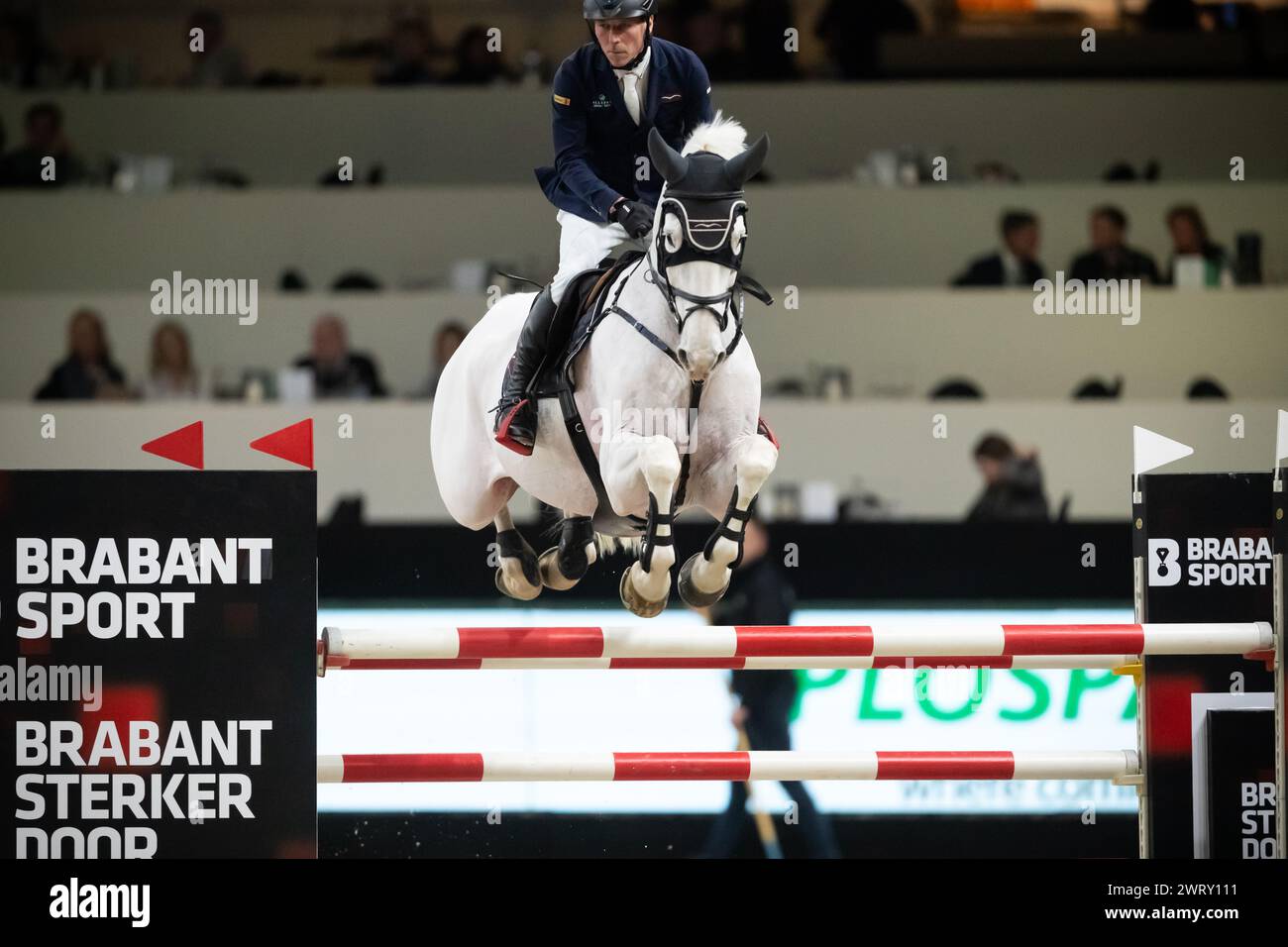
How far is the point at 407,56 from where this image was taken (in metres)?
8.94

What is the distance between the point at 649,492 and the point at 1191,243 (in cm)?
527

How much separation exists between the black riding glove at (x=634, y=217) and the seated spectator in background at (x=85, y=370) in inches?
173

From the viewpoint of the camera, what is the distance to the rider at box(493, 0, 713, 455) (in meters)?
4.28

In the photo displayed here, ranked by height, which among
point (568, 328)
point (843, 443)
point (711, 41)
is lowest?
point (843, 443)

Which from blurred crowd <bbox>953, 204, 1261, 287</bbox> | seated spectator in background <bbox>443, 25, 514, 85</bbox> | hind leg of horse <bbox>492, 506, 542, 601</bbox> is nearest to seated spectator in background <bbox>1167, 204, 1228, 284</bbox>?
blurred crowd <bbox>953, 204, 1261, 287</bbox>

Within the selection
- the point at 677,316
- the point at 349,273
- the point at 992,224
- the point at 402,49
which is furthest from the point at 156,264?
the point at 677,316

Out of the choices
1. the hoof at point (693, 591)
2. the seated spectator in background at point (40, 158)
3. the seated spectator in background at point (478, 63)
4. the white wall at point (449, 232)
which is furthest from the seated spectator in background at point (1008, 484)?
the seated spectator in background at point (40, 158)

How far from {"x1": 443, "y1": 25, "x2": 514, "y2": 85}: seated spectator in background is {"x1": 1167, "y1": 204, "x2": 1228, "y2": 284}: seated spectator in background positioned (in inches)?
130

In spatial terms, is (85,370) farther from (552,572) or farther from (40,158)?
(552,572)

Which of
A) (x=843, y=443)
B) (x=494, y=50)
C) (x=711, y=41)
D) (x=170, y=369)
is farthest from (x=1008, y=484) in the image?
(x=170, y=369)

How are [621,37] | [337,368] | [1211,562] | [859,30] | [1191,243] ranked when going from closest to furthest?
[621,37] < [1211,562] < [337,368] < [1191,243] < [859,30]

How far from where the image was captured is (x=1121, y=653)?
4352mm
